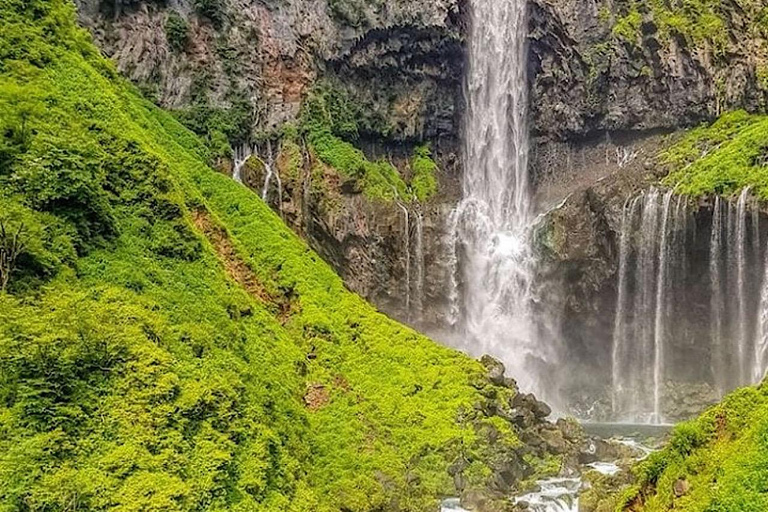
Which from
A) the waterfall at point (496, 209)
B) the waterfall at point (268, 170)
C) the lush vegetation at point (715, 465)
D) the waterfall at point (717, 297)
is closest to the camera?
the lush vegetation at point (715, 465)

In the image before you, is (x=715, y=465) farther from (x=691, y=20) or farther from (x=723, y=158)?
(x=691, y=20)

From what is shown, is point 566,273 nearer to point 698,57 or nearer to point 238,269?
point 698,57

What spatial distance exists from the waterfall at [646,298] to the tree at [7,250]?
28820 millimetres

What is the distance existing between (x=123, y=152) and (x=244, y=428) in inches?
420

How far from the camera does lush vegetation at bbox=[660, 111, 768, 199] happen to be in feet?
117

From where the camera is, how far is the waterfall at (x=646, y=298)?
37.4 m

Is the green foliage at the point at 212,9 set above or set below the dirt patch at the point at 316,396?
above

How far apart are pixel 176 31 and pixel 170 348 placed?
82.3 feet

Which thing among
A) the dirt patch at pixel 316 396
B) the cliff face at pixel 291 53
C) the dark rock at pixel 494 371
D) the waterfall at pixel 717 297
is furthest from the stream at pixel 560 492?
the cliff face at pixel 291 53

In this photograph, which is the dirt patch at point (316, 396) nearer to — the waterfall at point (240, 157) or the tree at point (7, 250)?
the tree at point (7, 250)

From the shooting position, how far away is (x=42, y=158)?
2020 cm

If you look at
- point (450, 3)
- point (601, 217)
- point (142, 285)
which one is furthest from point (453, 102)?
point (142, 285)

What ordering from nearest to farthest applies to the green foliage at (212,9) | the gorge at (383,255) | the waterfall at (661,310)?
the gorge at (383,255) < the waterfall at (661,310) < the green foliage at (212,9)

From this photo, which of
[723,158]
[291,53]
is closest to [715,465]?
[723,158]
